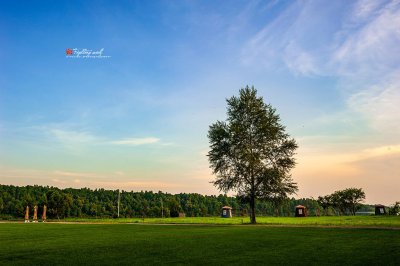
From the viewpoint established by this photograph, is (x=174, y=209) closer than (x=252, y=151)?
No

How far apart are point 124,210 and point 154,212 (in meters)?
23.7

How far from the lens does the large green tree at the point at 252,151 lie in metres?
40.0

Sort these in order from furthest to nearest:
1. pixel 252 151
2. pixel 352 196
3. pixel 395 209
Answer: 1. pixel 352 196
2. pixel 395 209
3. pixel 252 151

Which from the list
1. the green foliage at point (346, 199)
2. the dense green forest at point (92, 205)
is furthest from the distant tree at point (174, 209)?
the green foliage at point (346, 199)

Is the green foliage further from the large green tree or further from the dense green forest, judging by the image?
the large green tree

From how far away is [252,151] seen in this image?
40.7 m

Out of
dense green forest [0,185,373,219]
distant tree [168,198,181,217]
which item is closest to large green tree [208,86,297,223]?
dense green forest [0,185,373,219]

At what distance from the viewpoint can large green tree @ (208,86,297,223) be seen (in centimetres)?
4003

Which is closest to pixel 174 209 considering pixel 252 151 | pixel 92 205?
pixel 92 205

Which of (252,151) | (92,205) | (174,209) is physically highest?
(252,151)

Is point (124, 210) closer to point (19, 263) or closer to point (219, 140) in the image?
point (219, 140)

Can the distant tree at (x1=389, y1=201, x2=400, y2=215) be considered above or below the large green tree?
below

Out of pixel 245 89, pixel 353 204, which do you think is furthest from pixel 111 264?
pixel 353 204

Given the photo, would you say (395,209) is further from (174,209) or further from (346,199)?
(174,209)
